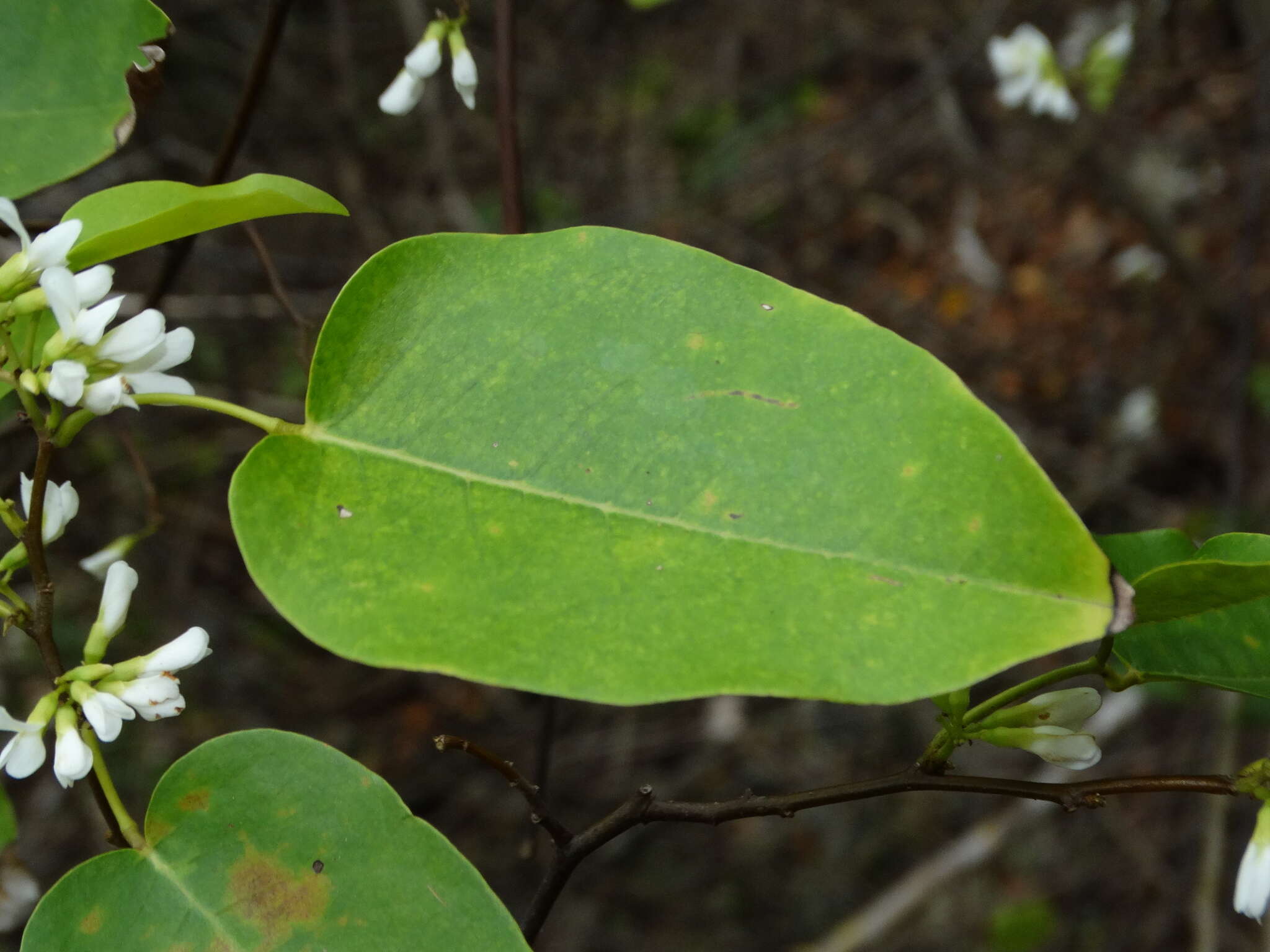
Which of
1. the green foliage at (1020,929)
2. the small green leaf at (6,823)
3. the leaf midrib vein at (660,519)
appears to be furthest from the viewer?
the green foliage at (1020,929)

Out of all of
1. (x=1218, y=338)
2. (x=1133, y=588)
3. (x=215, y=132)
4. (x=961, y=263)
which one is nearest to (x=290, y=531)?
(x=1133, y=588)

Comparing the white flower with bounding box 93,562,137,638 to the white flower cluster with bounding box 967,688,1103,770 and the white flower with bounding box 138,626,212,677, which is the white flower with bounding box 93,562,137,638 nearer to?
the white flower with bounding box 138,626,212,677

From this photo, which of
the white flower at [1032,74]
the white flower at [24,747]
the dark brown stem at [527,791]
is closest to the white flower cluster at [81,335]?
the white flower at [24,747]

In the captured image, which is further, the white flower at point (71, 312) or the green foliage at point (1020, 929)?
the green foliage at point (1020, 929)

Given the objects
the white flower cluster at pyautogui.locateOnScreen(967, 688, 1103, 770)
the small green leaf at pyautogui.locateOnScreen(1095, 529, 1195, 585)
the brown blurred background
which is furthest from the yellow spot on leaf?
the brown blurred background

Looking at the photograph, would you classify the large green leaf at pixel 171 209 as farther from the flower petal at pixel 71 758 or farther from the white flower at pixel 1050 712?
the white flower at pixel 1050 712
